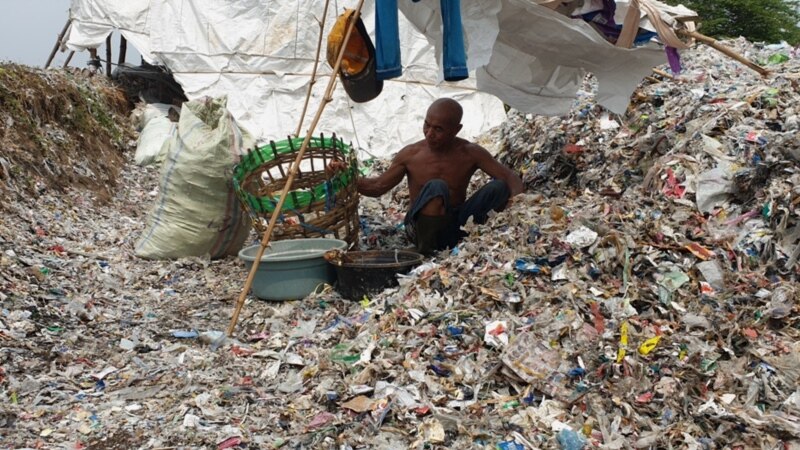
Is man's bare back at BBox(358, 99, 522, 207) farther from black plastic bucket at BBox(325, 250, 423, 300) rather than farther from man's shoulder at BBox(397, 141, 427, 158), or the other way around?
black plastic bucket at BBox(325, 250, 423, 300)

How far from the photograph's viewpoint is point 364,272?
13.2 feet

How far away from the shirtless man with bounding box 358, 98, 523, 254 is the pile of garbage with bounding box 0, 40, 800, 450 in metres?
0.24

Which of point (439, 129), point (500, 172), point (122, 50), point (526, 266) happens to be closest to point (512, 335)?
point (526, 266)

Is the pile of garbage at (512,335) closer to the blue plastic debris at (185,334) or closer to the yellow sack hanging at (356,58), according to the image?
the blue plastic debris at (185,334)

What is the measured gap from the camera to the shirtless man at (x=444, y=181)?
439 cm

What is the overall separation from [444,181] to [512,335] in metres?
1.76

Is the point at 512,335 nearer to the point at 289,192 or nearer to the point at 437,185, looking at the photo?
the point at 437,185

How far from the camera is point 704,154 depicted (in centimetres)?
397

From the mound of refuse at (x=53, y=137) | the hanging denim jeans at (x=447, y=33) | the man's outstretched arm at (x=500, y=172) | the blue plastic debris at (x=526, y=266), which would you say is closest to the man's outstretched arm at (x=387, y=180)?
the man's outstretched arm at (x=500, y=172)

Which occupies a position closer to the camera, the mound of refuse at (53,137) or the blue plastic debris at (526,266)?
the blue plastic debris at (526,266)

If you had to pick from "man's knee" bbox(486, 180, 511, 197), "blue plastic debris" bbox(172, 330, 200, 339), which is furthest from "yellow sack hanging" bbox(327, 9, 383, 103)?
"blue plastic debris" bbox(172, 330, 200, 339)

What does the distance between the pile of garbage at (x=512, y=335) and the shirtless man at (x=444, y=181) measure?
243 millimetres

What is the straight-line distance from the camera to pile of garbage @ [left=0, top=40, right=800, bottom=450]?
2605 millimetres

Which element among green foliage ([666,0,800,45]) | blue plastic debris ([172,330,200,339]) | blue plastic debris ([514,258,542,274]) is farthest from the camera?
green foliage ([666,0,800,45])
